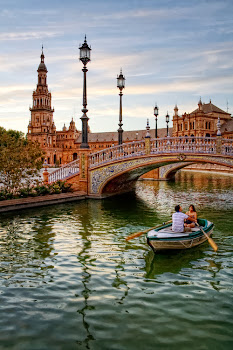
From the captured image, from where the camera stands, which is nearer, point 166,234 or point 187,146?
point 166,234

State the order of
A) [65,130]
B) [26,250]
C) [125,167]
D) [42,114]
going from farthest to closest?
[65,130]
[42,114]
[125,167]
[26,250]

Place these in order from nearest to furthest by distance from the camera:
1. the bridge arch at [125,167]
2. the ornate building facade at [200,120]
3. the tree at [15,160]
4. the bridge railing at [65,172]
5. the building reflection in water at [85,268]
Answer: the building reflection in water at [85,268] < the tree at [15,160] < the bridge arch at [125,167] < the bridge railing at [65,172] < the ornate building facade at [200,120]

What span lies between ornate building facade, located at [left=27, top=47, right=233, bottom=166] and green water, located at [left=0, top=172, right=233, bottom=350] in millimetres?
88802

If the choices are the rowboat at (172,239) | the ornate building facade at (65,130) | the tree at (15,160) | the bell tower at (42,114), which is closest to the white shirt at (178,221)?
the rowboat at (172,239)

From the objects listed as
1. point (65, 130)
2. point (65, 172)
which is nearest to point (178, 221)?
point (65, 172)

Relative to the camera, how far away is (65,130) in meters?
147

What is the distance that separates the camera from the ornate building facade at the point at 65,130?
100 m

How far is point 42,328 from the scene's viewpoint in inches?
275

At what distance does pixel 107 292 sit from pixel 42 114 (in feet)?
422

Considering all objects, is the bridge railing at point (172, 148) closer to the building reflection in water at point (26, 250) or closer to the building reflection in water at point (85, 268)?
the building reflection in water at point (85, 268)

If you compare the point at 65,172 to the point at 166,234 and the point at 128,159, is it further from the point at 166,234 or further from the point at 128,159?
the point at 166,234

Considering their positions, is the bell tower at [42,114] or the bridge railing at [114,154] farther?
the bell tower at [42,114]

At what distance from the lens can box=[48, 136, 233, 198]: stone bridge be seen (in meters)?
21.6

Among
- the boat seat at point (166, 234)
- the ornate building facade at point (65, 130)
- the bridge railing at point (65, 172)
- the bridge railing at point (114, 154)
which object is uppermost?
the ornate building facade at point (65, 130)
